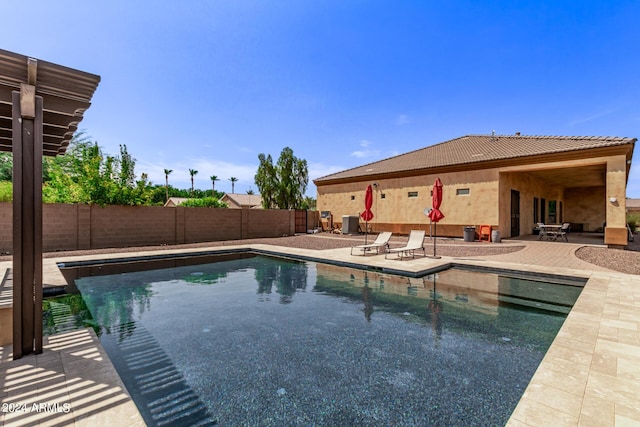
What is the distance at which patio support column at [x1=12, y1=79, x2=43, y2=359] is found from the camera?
119 inches

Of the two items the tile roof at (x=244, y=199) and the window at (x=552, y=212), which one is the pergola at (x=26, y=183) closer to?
the window at (x=552, y=212)

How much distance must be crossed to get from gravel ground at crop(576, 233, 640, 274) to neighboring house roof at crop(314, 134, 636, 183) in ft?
14.2

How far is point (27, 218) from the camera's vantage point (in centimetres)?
308

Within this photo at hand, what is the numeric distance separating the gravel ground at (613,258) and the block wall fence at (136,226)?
15.7m

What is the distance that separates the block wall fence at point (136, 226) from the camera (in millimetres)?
11812

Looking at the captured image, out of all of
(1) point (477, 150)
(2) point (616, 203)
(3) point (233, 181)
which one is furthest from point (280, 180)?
(3) point (233, 181)

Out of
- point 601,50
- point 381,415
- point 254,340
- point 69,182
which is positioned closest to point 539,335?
point 381,415

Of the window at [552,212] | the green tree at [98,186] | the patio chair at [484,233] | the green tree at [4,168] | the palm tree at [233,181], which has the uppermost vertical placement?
the palm tree at [233,181]

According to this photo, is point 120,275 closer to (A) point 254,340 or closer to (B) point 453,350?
(A) point 254,340

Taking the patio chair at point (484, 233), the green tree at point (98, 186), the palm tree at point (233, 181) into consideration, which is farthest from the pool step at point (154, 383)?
the palm tree at point (233, 181)

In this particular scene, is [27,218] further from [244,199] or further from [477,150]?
[244,199]

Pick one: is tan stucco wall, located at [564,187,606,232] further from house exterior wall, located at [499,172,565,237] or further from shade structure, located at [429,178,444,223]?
shade structure, located at [429,178,444,223]

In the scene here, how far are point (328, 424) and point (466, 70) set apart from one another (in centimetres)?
1600

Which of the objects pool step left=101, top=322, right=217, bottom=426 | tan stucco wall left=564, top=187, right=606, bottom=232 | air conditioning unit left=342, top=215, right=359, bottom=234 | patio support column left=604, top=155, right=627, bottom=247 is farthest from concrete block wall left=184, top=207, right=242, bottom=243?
tan stucco wall left=564, top=187, right=606, bottom=232
